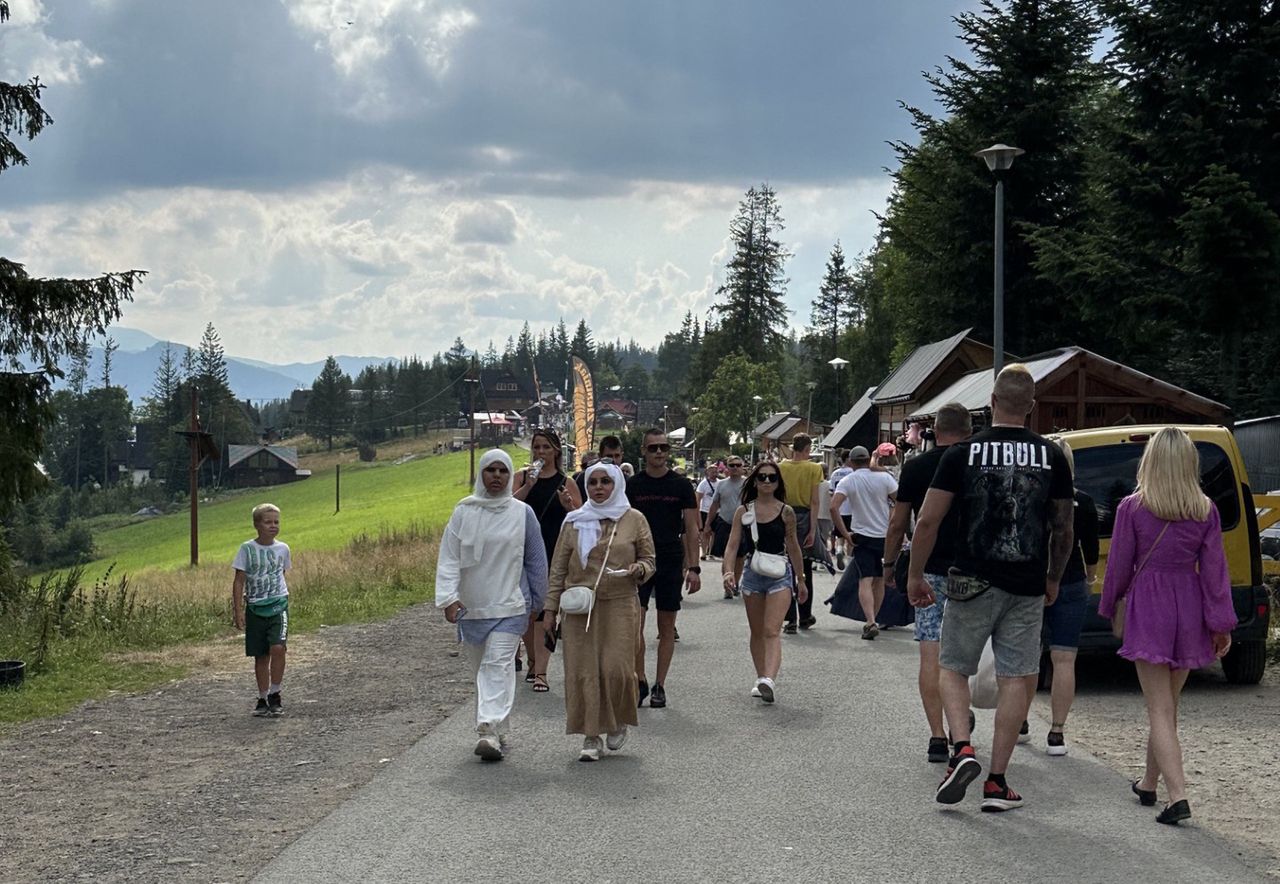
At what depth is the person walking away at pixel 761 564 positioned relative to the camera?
10.7 meters

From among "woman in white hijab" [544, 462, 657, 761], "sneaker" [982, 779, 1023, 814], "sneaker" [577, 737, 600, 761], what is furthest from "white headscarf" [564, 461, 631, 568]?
"sneaker" [982, 779, 1023, 814]

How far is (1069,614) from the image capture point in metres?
8.70

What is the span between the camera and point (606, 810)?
7.08 meters

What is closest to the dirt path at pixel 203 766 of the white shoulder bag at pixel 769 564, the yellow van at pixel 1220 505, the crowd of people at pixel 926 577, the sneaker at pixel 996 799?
the crowd of people at pixel 926 577

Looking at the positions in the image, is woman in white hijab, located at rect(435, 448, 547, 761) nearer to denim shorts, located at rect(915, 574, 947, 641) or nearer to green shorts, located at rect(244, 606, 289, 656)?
green shorts, located at rect(244, 606, 289, 656)

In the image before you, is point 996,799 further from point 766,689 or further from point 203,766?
point 203,766

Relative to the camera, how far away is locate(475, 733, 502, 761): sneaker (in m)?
8.38

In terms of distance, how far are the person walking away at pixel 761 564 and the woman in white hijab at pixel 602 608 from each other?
6.03 ft

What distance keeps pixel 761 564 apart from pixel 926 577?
8.99 feet

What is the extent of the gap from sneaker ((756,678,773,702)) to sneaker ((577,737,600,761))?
7.37 feet

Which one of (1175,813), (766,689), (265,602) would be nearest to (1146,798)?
(1175,813)

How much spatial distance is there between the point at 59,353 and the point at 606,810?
17.0 m

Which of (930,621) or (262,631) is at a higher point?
(930,621)

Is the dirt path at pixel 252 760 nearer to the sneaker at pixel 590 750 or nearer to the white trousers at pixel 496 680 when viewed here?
the white trousers at pixel 496 680
